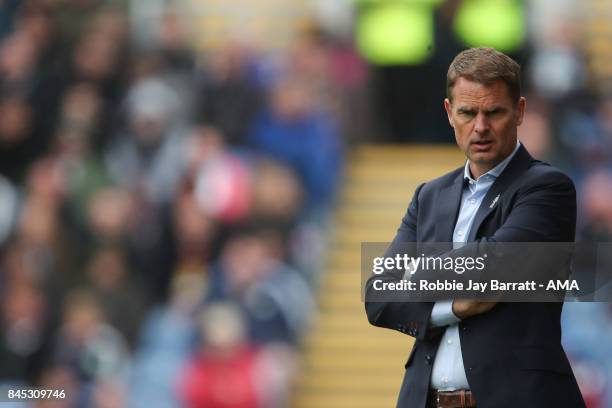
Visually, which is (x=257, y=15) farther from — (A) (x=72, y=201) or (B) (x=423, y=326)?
(B) (x=423, y=326)

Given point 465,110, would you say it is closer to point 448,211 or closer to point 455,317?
point 448,211

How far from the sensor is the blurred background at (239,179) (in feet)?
29.1

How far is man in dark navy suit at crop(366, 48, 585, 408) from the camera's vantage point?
3.44 metres

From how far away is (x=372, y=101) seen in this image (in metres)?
10.5

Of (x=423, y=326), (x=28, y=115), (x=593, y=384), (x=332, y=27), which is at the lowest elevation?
(x=423, y=326)

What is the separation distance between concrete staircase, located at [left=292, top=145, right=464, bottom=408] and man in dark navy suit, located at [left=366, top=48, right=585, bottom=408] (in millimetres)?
5378

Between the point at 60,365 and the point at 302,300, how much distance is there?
1.56m

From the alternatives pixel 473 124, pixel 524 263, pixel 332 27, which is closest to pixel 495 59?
pixel 473 124

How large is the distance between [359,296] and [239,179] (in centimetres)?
116

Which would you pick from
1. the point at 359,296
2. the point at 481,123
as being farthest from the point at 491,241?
the point at 359,296

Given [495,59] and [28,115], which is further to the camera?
[28,115]

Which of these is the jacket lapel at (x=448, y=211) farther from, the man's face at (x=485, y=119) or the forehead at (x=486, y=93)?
the forehead at (x=486, y=93)

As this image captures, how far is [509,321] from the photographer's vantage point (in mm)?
3477

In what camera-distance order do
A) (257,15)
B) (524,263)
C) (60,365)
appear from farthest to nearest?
(257,15) → (60,365) → (524,263)
